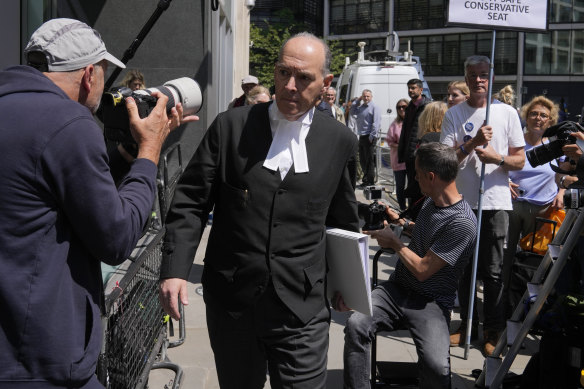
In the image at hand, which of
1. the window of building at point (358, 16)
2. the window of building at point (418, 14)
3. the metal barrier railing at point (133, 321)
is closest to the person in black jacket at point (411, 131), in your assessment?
the metal barrier railing at point (133, 321)

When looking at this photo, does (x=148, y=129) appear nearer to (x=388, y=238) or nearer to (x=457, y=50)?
(x=388, y=238)

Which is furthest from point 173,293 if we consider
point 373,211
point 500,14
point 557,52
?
point 557,52

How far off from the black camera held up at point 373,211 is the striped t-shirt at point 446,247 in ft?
0.92

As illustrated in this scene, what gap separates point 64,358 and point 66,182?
0.48 meters

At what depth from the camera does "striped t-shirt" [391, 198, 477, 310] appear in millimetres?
3877

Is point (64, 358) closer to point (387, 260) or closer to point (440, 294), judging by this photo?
point (440, 294)

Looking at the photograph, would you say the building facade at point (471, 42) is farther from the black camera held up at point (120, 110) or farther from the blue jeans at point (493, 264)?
the black camera held up at point (120, 110)

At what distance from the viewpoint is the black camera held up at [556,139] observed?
150 inches

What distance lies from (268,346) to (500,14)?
11.8ft

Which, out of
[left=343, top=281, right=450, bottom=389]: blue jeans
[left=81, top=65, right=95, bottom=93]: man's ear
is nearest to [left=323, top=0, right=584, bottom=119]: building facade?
[left=343, top=281, right=450, bottom=389]: blue jeans

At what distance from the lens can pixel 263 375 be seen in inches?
111

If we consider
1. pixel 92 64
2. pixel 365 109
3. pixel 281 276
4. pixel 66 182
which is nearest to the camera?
pixel 66 182

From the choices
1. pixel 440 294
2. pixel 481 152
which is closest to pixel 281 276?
pixel 440 294

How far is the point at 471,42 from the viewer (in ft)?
160
